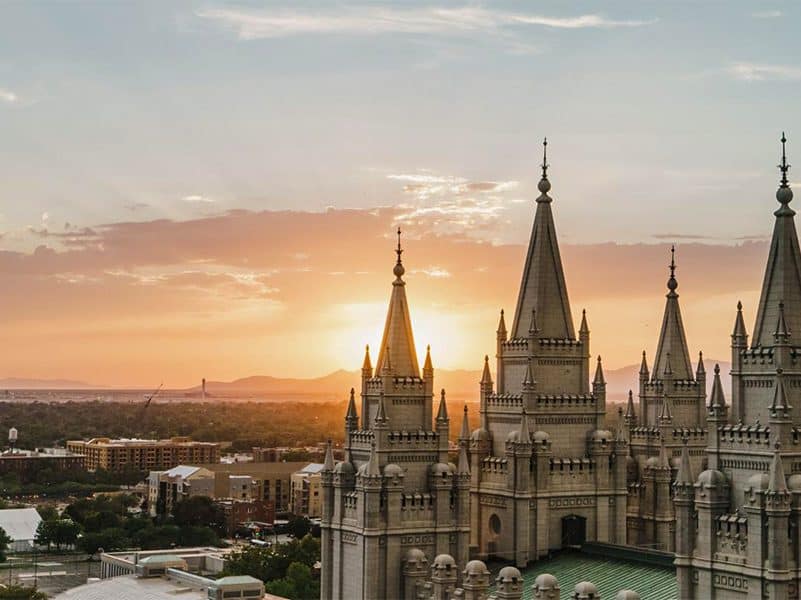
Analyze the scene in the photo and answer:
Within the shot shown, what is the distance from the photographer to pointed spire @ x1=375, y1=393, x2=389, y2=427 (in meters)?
66.3

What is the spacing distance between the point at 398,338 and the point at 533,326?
24.9 ft

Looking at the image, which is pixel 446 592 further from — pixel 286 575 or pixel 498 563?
pixel 286 575

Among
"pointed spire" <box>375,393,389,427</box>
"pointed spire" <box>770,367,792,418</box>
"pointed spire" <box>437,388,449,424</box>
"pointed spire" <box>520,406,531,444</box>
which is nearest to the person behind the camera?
"pointed spire" <box>770,367,792,418</box>

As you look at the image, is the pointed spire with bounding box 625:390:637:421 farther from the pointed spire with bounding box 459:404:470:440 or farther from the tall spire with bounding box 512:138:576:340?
the pointed spire with bounding box 459:404:470:440

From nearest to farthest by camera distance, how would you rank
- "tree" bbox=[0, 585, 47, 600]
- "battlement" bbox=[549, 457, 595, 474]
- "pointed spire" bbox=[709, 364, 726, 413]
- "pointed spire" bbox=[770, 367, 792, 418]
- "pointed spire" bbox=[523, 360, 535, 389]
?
"pointed spire" bbox=[770, 367, 792, 418] → "pointed spire" bbox=[709, 364, 726, 413] → "pointed spire" bbox=[523, 360, 535, 389] → "battlement" bbox=[549, 457, 595, 474] → "tree" bbox=[0, 585, 47, 600]

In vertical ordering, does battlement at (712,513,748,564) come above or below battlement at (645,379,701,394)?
below

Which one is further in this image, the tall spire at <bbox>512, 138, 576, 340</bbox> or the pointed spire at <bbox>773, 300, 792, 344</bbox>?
the tall spire at <bbox>512, 138, 576, 340</bbox>

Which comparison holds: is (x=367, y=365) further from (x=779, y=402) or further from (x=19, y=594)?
(x=19, y=594)

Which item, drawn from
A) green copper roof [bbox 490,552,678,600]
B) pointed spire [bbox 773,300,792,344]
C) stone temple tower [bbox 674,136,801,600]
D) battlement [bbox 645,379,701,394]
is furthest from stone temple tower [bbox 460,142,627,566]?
pointed spire [bbox 773,300,792,344]

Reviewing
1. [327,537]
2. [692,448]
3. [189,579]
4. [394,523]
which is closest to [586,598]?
[394,523]

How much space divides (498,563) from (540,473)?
5420 millimetres

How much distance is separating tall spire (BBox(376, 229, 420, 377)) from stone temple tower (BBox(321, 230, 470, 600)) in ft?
0.18

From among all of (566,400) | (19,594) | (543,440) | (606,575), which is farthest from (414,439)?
(19,594)

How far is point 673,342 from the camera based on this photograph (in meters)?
77.6
